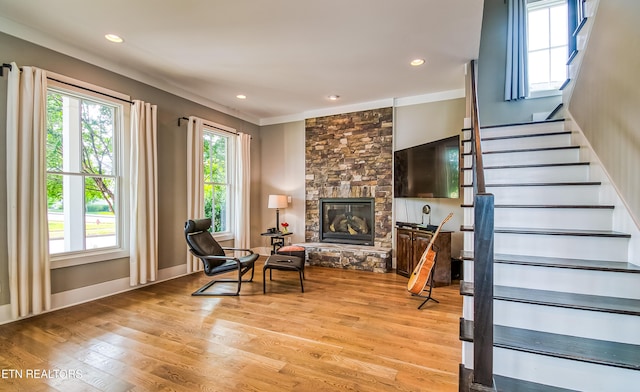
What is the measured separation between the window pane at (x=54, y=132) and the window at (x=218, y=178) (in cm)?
188

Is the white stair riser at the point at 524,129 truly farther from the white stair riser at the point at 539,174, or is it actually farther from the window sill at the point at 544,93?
the window sill at the point at 544,93

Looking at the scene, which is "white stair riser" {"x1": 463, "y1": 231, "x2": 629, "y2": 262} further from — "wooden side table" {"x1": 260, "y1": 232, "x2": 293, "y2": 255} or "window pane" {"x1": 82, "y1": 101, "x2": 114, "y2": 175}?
"window pane" {"x1": 82, "y1": 101, "x2": 114, "y2": 175}

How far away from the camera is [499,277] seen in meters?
1.89

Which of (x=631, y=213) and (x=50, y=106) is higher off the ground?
(x=50, y=106)

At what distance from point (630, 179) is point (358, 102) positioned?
156 inches

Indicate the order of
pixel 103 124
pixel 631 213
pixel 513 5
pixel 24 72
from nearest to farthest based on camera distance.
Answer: pixel 631 213 < pixel 24 72 < pixel 103 124 < pixel 513 5

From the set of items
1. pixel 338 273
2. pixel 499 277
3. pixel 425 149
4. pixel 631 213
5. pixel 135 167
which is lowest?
pixel 338 273

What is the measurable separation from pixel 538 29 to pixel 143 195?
590 cm

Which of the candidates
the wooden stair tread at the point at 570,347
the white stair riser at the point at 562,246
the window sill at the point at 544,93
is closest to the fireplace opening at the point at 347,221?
the window sill at the point at 544,93

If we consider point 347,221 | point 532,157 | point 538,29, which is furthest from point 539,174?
point 347,221

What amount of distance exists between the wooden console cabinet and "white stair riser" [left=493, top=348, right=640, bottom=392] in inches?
88.6

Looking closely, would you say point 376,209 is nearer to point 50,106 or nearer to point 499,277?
point 499,277

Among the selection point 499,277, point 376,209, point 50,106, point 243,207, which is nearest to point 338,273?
point 376,209

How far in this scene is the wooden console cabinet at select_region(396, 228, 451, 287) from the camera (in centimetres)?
395
